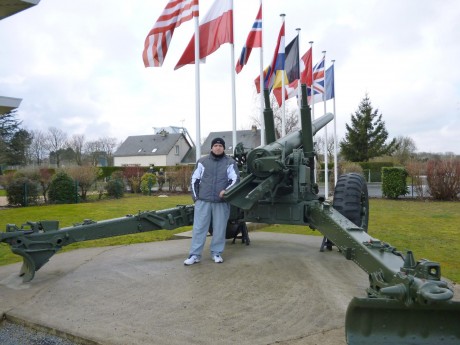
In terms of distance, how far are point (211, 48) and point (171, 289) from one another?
17.3 ft

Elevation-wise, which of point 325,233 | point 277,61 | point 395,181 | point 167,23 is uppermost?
point 167,23

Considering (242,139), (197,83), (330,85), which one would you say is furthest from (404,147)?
(197,83)

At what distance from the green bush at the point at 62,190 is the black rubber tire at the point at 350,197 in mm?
13760

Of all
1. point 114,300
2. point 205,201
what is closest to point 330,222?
point 205,201

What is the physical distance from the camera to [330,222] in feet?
15.2

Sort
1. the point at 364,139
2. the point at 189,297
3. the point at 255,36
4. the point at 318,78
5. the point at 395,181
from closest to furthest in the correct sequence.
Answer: the point at 189,297
the point at 255,36
the point at 318,78
the point at 395,181
the point at 364,139

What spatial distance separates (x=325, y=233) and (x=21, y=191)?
14.8 meters

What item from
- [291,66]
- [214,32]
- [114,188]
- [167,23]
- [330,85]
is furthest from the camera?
[114,188]

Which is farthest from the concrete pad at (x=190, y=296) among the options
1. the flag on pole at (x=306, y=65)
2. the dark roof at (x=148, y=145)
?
the dark roof at (x=148, y=145)

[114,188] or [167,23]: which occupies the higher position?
Answer: [167,23]

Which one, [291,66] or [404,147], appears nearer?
[291,66]

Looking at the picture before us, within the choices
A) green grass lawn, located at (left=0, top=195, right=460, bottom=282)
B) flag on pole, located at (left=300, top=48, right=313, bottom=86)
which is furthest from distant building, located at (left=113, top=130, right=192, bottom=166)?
flag on pole, located at (left=300, top=48, right=313, bottom=86)

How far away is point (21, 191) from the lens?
53.9 ft

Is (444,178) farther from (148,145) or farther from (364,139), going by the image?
(148,145)
